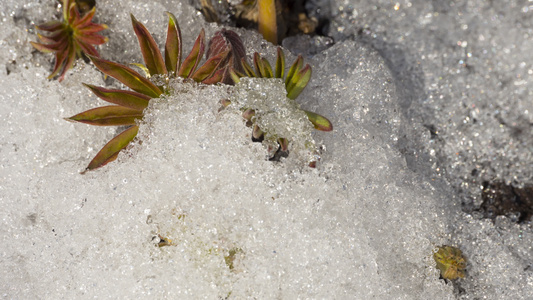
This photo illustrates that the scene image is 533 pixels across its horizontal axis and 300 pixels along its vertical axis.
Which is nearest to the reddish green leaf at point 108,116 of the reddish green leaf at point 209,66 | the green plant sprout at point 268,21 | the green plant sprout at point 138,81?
the green plant sprout at point 138,81

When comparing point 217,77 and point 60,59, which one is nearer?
point 217,77

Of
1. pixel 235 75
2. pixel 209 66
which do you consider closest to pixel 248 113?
pixel 235 75

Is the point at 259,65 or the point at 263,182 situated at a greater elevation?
the point at 259,65

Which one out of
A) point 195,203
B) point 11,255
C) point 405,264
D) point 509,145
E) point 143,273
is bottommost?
point 11,255

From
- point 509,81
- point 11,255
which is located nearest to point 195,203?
point 11,255

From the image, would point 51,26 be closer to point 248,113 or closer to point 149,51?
point 149,51

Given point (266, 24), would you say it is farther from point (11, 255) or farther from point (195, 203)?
point (11, 255)

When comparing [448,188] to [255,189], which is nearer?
[255,189]
